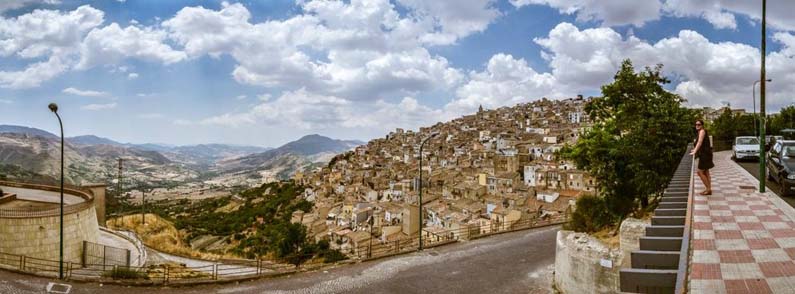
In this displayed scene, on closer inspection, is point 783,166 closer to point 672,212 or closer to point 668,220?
point 672,212

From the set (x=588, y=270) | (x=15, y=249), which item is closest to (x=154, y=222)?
(x=15, y=249)

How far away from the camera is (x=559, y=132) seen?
94.0 meters

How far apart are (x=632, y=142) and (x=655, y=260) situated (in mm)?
12258

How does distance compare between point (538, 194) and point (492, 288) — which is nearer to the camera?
point (492, 288)

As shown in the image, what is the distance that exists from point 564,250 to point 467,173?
5860 centimetres

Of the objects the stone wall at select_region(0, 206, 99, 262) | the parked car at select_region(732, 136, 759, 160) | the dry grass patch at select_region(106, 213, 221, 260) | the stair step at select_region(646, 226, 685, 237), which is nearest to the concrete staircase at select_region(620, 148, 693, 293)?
the stair step at select_region(646, 226, 685, 237)

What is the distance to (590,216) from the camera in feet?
63.1

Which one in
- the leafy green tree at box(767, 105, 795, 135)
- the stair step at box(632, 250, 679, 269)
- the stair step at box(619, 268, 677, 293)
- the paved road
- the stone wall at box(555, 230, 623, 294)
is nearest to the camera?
the stair step at box(619, 268, 677, 293)

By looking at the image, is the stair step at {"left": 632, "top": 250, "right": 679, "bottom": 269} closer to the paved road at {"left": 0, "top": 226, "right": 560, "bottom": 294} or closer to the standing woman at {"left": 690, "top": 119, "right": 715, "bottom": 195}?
the standing woman at {"left": 690, "top": 119, "right": 715, "bottom": 195}

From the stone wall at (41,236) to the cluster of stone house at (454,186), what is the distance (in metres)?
14.7

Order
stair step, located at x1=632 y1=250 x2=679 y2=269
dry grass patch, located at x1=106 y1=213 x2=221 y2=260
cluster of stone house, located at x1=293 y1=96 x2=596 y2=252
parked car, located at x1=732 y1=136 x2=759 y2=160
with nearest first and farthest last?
1. stair step, located at x1=632 y1=250 x2=679 y2=269
2. parked car, located at x1=732 y1=136 x2=759 y2=160
3. dry grass patch, located at x1=106 y1=213 x2=221 y2=260
4. cluster of stone house, located at x1=293 y1=96 x2=596 y2=252

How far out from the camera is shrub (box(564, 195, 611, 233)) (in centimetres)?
1889

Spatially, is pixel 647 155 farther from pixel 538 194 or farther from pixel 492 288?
pixel 538 194

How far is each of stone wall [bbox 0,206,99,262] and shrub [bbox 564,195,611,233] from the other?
23.3 meters
